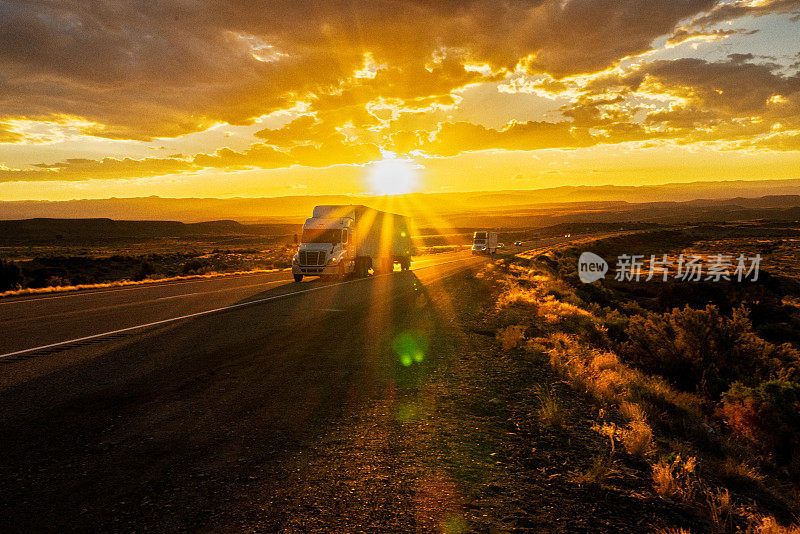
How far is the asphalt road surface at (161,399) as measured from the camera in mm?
3623

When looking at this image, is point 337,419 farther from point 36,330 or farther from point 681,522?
point 36,330

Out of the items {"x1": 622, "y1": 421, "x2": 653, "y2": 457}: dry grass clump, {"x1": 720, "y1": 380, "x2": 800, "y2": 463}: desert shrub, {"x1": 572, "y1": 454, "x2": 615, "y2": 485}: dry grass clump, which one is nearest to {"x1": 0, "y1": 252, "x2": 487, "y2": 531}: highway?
{"x1": 572, "y1": 454, "x2": 615, "y2": 485}: dry grass clump

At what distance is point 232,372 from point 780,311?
28.7 metres

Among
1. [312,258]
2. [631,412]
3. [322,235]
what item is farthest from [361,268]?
[631,412]

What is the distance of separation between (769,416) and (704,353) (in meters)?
3.53

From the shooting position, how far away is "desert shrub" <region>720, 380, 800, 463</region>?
265 inches

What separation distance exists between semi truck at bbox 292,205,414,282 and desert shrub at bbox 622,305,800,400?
45.8 feet

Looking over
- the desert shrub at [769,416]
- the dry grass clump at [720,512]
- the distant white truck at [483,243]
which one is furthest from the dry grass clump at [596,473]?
the distant white truck at [483,243]

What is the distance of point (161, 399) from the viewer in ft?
19.3

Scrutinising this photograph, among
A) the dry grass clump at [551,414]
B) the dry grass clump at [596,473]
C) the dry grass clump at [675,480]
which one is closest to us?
the dry grass clump at [675,480]

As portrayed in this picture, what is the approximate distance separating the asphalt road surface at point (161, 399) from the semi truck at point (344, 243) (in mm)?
8552

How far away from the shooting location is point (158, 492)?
3691 mm

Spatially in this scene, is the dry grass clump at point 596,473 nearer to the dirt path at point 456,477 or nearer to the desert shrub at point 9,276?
the dirt path at point 456,477

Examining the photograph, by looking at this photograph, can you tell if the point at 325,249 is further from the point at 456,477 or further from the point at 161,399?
the point at 456,477
